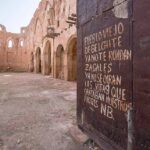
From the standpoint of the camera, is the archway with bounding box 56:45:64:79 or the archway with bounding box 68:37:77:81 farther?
the archway with bounding box 56:45:64:79

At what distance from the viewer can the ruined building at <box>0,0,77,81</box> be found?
15.4 metres

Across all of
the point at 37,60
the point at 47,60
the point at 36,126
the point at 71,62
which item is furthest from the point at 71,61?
the point at 37,60

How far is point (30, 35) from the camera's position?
3003 centimetres

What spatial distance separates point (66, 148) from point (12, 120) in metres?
1.98

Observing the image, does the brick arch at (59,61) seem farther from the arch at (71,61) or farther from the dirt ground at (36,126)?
the dirt ground at (36,126)

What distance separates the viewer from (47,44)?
21688 mm

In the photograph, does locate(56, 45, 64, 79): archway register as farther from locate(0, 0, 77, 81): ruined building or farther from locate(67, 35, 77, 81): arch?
locate(67, 35, 77, 81): arch

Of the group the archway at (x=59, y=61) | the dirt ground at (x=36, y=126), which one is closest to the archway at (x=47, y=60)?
the archway at (x=59, y=61)

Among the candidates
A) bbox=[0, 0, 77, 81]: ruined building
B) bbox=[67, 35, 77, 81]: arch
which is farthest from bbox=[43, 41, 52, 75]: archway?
bbox=[67, 35, 77, 81]: arch

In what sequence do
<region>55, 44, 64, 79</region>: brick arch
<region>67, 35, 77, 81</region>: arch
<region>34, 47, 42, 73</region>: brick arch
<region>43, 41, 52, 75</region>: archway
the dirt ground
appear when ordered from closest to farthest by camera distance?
the dirt ground < <region>67, 35, 77, 81</region>: arch < <region>55, 44, 64, 79</region>: brick arch < <region>43, 41, 52, 75</region>: archway < <region>34, 47, 42, 73</region>: brick arch

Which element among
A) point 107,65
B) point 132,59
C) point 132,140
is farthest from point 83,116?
point 132,59

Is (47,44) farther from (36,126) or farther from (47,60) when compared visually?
(36,126)

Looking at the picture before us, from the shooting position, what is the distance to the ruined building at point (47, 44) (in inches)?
606

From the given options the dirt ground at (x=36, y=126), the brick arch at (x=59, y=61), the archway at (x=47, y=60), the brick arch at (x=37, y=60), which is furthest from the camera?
the brick arch at (x=37, y=60)
